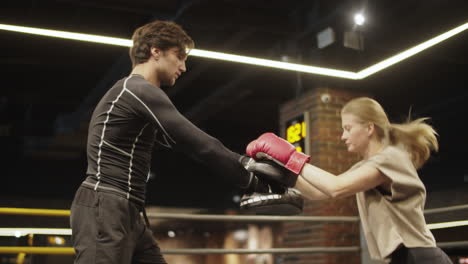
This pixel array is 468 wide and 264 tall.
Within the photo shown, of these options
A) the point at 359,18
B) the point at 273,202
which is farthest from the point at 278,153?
the point at 359,18

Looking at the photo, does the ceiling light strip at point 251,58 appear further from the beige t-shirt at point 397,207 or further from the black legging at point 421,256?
the black legging at point 421,256

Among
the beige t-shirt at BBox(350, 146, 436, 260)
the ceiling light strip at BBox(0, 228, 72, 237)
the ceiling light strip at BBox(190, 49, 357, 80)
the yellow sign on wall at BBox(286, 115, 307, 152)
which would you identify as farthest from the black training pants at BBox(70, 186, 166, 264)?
the yellow sign on wall at BBox(286, 115, 307, 152)

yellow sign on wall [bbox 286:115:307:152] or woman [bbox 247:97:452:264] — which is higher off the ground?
yellow sign on wall [bbox 286:115:307:152]

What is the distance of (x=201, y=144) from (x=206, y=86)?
6.48 meters

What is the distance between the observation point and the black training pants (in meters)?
1.64

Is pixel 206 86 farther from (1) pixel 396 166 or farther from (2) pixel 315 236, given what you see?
(1) pixel 396 166

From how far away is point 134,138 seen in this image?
179cm

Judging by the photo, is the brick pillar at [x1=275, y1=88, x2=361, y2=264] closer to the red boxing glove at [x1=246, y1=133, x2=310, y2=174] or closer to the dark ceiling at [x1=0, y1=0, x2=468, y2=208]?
the dark ceiling at [x1=0, y1=0, x2=468, y2=208]

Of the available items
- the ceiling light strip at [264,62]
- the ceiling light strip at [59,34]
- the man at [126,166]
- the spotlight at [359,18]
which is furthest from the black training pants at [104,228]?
the spotlight at [359,18]

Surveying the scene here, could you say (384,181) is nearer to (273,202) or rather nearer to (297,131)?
(273,202)

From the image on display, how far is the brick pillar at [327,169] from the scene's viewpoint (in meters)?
5.10

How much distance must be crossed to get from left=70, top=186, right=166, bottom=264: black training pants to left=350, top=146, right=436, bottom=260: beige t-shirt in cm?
97

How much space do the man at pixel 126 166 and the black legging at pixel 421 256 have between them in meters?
0.68

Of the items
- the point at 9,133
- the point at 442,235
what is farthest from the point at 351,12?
the point at 9,133
